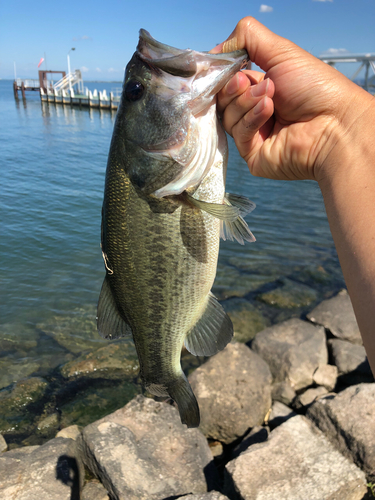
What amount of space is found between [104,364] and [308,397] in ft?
12.6

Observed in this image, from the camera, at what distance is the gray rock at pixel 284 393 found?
602 cm

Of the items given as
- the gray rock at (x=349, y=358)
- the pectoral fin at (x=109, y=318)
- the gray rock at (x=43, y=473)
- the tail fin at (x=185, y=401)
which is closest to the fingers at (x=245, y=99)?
the pectoral fin at (x=109, y=318)

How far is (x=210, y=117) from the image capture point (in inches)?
89.7

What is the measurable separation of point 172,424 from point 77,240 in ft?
32.2

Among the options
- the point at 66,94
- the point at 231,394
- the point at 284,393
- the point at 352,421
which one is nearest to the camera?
the point at 352,421

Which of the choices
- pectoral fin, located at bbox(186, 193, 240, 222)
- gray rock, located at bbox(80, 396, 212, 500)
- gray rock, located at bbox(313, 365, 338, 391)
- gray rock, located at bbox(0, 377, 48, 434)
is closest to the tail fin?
pectoral fin, located at bbox(186, 193, 240, 222)

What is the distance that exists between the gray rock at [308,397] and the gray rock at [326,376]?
0.32 m

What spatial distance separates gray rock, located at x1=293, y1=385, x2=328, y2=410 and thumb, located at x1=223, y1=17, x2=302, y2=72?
5.17 m

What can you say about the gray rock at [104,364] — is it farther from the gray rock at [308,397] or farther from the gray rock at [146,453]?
the gray rock at [308,397]

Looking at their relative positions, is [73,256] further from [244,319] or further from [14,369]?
[244,319]

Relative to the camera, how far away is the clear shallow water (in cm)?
848

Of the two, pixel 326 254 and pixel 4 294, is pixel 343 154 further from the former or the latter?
pixel 326 254

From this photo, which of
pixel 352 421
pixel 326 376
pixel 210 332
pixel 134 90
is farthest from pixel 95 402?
pixel 134 90

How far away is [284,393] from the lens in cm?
604
